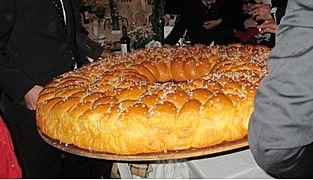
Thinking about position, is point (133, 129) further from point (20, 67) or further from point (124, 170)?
point (20, 67)

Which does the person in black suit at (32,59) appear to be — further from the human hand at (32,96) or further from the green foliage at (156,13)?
the green foliage at (156,13)

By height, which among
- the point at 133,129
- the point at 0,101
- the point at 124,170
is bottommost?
the point at 124,170

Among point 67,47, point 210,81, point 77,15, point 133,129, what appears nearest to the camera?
point 133,129

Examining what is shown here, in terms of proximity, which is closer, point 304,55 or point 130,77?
point 304,55

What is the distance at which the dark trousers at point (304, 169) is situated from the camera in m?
0.66

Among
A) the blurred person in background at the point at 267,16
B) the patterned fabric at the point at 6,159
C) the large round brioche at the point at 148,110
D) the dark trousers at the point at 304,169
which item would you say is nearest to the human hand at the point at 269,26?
the blurred person in background at the point at 267,16

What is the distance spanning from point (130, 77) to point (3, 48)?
584 millimetres

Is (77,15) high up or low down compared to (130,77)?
up

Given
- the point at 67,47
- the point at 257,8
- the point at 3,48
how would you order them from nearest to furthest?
1. the point at 3,48
2. the point at 67,47
3. the point at 257,8

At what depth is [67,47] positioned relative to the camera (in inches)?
61.4

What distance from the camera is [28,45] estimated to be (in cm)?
146

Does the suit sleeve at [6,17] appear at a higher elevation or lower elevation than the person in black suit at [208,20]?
higher

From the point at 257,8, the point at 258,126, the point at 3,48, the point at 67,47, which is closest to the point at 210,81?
the point at 258,126

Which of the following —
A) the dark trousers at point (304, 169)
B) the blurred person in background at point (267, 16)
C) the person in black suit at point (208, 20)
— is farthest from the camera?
the person in black suit at point (208, 20)
